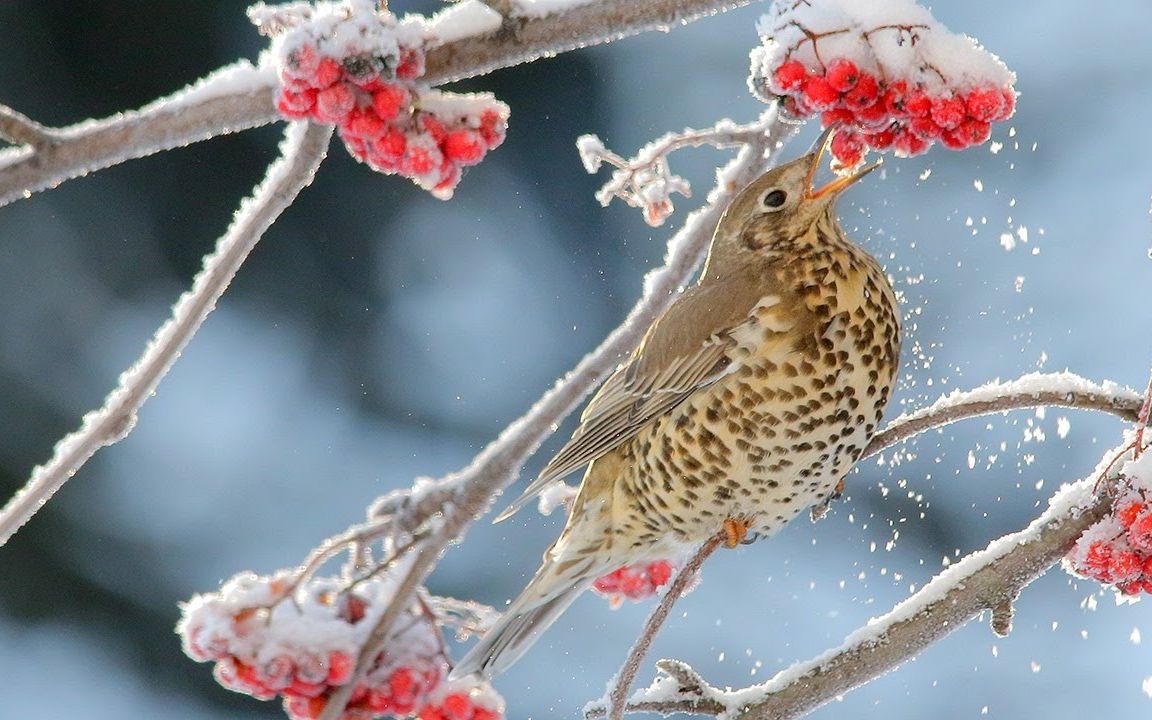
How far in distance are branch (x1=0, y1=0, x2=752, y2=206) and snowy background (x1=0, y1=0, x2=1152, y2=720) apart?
7.74 feet

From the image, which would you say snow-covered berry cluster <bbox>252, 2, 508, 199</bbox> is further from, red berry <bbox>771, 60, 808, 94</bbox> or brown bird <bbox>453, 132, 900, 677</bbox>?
brown bird <bbox>453, 132, 900, 677</bbox>

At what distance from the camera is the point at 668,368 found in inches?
87.0

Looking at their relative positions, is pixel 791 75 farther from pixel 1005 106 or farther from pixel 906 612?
pixel 906 612

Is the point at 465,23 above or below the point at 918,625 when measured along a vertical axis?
above

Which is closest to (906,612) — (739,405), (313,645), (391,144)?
(739,405)

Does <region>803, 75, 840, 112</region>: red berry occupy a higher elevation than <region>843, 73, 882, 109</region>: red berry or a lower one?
lower

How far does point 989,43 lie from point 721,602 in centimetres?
195

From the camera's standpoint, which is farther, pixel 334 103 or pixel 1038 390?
pixel 1038 390

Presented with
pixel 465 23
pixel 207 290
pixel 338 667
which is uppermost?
pixel 465 23

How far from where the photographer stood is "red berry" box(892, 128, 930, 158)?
5.53 feet

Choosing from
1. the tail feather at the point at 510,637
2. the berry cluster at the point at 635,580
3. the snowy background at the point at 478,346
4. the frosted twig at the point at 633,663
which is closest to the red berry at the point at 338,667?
the frosted twig at the point at 633,663

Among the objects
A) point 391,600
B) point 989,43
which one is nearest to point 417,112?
point 391,600

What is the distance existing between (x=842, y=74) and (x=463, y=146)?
1.38ft

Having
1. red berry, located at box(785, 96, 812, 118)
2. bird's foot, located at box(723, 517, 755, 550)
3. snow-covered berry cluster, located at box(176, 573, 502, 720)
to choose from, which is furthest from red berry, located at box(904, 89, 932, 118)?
snow-covered berry cluster, located at box(176, 573, 502, 720)
